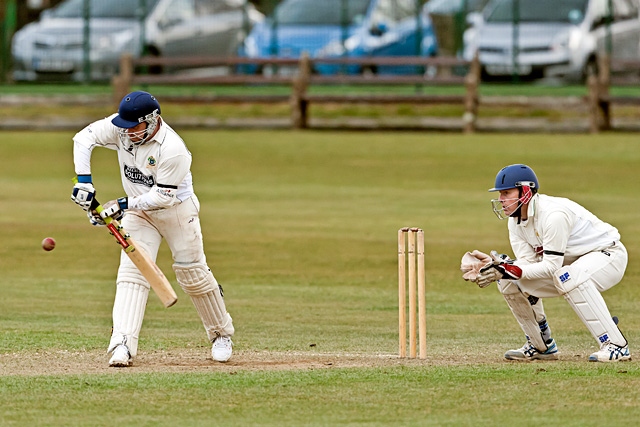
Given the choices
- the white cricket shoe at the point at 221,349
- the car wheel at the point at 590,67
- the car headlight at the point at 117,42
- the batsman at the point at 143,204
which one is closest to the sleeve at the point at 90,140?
the batsman at the point at 143,204

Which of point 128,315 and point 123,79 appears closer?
point 128,315

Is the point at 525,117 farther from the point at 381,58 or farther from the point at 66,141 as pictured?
the point at 66,141

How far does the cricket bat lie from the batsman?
0.06 metres

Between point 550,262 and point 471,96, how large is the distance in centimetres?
1697

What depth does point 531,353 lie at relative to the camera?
8211mm

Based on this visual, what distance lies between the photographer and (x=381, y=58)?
82.5ft

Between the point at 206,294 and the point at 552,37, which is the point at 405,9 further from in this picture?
the point at 206,294

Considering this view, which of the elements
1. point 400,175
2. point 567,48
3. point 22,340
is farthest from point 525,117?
point 22,340

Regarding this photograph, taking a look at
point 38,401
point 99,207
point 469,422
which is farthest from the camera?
point 99,207

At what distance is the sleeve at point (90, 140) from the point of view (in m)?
7.91

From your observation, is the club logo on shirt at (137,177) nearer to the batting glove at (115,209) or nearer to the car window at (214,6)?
the batting glove at (115,209)

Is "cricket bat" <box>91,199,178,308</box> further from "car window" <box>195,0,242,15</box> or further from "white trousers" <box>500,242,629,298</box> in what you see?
"car window" <box>195,0,242,15</box>

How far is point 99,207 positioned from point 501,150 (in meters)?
15.7

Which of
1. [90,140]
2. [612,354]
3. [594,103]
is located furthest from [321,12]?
[612,354]
